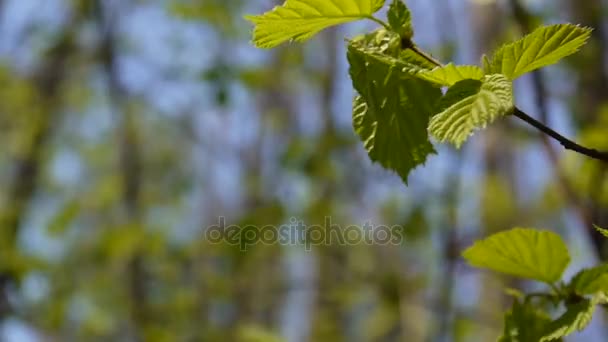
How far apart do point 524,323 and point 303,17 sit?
346mm

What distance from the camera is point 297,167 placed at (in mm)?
3191

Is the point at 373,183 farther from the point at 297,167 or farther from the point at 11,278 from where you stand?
the point at 11,278

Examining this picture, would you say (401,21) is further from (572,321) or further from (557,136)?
(572,321)

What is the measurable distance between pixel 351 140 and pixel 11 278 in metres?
1.48

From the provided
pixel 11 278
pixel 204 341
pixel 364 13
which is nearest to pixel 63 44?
pixel 11 278

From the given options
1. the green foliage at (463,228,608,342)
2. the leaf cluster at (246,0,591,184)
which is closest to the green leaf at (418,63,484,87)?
the leaf cluster at (246,0,591,184)

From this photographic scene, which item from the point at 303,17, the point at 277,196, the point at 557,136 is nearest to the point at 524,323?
the point at 557,136

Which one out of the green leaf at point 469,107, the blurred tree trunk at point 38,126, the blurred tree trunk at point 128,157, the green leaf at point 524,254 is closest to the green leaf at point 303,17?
the green leaf at point 469,107

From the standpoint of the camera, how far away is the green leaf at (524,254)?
721 mm

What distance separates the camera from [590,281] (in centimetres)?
70

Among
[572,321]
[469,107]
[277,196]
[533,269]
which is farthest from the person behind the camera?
[277,196]

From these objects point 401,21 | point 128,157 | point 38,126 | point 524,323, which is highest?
point 38,126

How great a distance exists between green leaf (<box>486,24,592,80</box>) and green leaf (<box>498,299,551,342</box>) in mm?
238

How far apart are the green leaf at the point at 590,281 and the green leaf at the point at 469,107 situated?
9.1 inches
